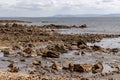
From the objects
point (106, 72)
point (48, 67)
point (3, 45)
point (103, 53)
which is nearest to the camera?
point (106, 72)

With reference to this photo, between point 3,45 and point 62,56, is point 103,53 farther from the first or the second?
point 3,45

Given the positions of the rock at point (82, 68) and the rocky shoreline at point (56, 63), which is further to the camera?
the rock at point (82, 68)

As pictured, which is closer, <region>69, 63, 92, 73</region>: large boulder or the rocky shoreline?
the rocky shoreline

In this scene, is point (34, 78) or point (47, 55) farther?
point (47, 55)

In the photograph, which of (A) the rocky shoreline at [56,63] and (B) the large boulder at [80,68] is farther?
(B) the large boulder at [80,68]

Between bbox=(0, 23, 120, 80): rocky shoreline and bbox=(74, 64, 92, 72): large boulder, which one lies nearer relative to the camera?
bbox=(0, 23, 120, 80): rocky shoreline

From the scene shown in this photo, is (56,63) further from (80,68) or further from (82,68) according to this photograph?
(82,68)

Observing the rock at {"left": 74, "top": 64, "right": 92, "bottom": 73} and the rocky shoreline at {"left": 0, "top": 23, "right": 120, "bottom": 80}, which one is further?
the rock at {"left": 74, "top": 64, "right": 92, "bottom": 73}

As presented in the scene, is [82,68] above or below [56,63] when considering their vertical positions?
above

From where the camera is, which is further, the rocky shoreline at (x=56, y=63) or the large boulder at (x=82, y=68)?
the large boulder at (x=82, y=68)

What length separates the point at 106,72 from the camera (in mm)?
30359

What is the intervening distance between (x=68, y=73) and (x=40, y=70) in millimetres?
2901

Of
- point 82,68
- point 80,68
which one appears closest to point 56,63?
point 80,68

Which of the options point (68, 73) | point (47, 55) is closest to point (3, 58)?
point (47, 55)
